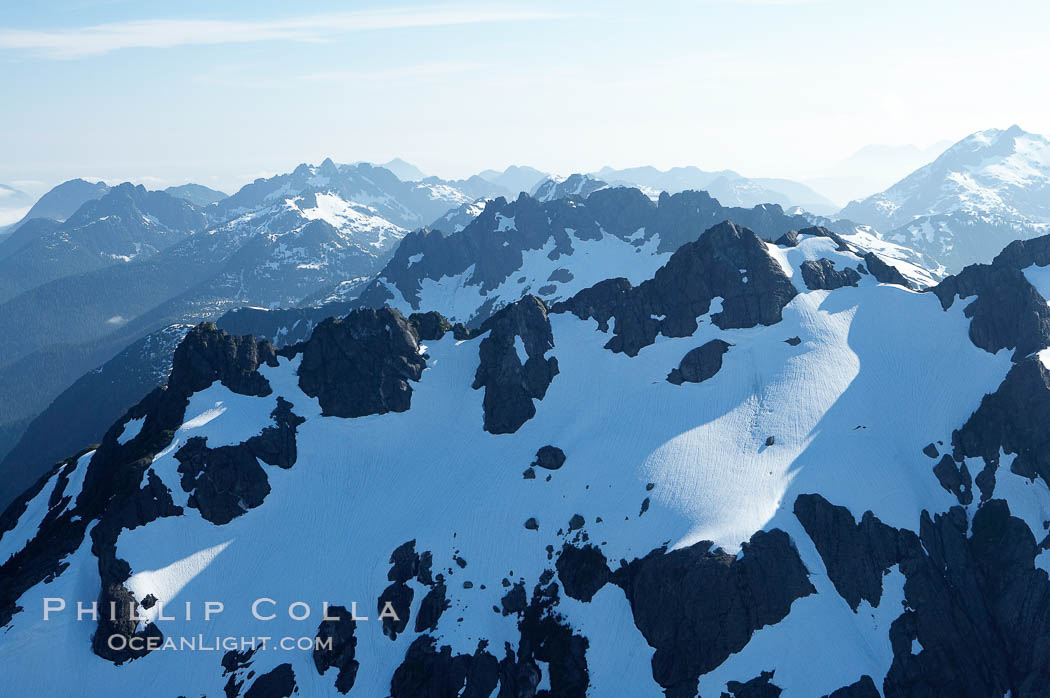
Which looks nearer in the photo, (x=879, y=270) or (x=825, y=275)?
(x=825, y=275)

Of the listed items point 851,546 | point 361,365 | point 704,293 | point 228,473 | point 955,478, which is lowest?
point 851,546

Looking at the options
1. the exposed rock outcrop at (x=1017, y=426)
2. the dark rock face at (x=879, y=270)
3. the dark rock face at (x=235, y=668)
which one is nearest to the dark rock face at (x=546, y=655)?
the dark rock face at (x=235, y=668)

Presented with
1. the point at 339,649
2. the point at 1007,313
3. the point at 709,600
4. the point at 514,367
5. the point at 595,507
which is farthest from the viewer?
the point at 514,367

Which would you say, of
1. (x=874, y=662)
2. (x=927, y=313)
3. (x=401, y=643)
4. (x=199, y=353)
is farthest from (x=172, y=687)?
(x=927, y=313)

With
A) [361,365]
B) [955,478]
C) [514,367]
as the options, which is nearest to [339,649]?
[361,365]

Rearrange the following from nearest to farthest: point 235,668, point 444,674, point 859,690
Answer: point 859,690, point 444,674, point 235,668

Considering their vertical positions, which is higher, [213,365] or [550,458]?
[213,365]

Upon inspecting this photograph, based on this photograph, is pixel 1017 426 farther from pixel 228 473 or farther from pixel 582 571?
pixel 228 473
